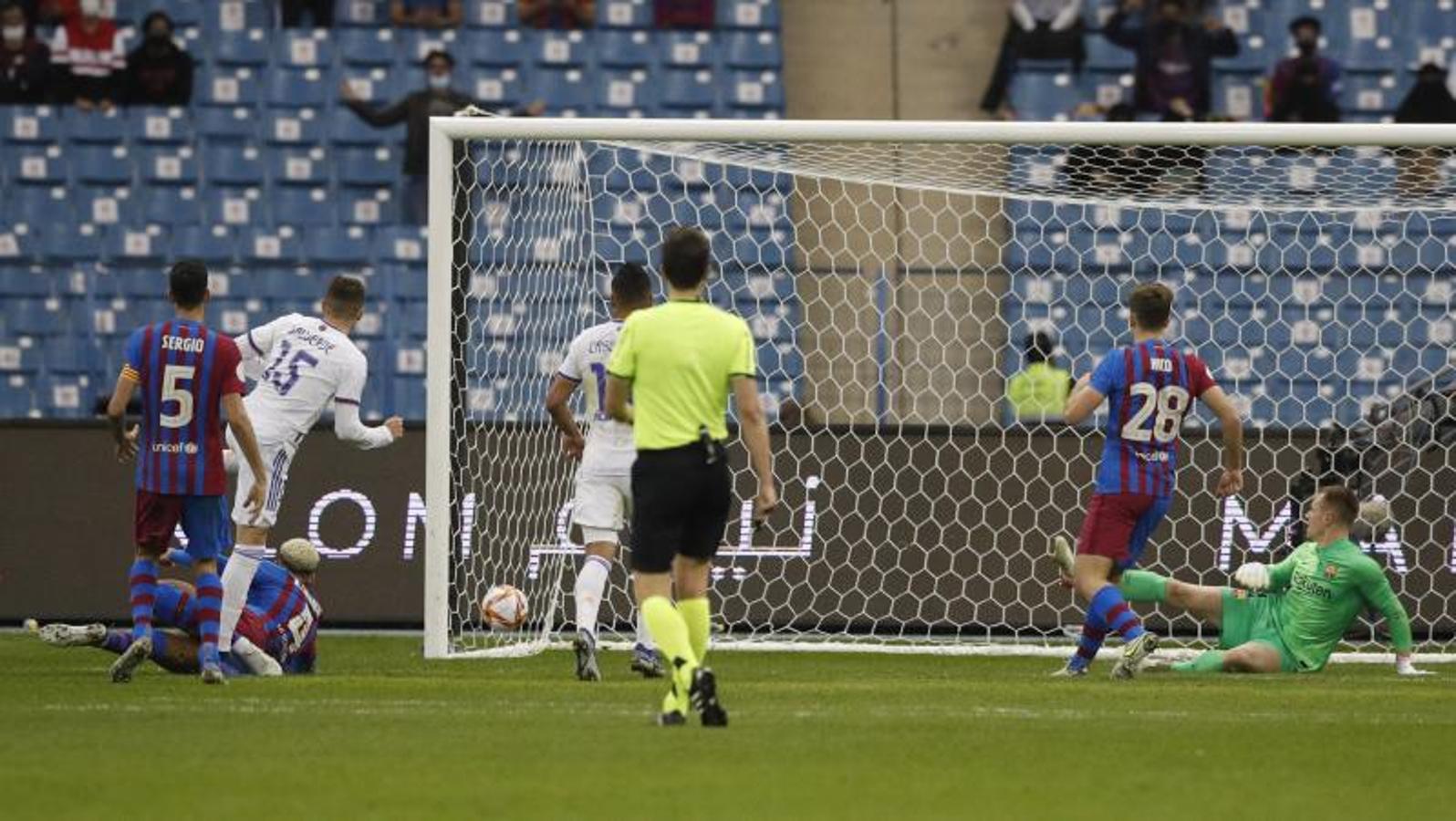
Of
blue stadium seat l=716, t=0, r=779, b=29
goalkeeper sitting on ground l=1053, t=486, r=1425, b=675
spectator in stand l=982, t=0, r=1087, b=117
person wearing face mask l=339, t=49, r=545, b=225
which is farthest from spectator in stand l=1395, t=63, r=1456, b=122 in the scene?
goalkeeper sitting on ground l=1053, t=486, r=1425, b=675

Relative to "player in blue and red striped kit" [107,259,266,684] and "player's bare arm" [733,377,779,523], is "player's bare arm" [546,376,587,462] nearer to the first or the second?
"player in blue and red striped kit" [107,259,266,684]

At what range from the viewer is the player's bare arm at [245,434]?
10336 mm

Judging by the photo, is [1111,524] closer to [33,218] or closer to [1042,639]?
[1042,639]

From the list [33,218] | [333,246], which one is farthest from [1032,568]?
[33,218]

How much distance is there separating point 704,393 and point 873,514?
20.6ft

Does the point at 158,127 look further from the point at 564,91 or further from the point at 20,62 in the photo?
the point at 564,91

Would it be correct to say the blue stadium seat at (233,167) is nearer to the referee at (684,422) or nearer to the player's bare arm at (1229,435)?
the player's bare arm at (1229,435)

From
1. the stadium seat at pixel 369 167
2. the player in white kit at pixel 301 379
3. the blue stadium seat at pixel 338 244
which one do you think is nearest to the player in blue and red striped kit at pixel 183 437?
the player in white kit at pixel 301 379

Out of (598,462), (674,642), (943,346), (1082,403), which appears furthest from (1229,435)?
(943,346)

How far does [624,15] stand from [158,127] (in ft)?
13.0

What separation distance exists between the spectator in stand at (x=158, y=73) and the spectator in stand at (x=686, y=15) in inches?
154

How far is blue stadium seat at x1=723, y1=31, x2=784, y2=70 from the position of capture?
21.5 m

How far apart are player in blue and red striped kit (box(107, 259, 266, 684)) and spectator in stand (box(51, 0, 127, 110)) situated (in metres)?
11.5

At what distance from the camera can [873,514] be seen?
14719 millimetres
